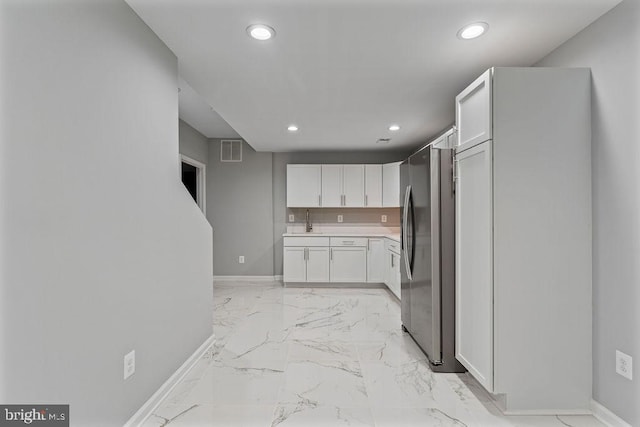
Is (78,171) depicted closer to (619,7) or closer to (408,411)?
(408,411)

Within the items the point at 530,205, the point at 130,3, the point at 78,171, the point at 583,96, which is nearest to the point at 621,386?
the point at 530,205

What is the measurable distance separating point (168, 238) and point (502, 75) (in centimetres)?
226

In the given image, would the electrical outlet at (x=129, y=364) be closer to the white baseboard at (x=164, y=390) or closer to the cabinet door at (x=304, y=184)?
the white baseboard at (x=164, y=390)

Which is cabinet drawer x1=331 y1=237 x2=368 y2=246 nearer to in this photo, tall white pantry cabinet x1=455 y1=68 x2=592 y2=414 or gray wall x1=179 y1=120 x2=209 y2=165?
gray wall x1=179 y1=120 x2=209 y2=165

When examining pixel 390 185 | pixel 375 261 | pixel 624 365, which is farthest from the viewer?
pixel 390 185

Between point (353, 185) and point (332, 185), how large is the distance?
1.15 ft

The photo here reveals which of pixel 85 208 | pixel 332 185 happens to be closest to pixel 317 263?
pixel 332 185

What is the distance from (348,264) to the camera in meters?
5.20

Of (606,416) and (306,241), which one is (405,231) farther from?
(306,241)

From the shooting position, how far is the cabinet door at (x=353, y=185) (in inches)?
214

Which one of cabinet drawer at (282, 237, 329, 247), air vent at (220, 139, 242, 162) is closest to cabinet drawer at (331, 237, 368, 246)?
cabinet drawer at (282, 237, 329, 247)

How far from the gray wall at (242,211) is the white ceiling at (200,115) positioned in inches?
18.0

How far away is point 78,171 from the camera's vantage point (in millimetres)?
1357

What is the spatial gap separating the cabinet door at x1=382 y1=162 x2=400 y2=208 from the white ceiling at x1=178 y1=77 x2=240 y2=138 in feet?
8.54
